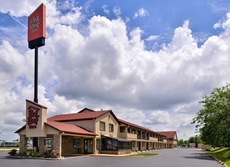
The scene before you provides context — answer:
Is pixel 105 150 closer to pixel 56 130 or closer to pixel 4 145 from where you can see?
pixel 56 130

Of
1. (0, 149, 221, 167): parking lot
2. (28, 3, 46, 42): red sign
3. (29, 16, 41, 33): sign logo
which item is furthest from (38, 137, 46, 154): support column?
(29, 16, 41, 33): sign logo

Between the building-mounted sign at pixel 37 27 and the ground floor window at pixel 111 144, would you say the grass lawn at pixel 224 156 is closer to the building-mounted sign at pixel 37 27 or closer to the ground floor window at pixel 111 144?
the ground floor window at pixel 111 144

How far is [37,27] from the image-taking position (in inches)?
1499

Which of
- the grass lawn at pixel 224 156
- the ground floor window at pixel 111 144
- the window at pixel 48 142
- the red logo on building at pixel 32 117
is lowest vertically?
the grass lawn at pixel 224 156

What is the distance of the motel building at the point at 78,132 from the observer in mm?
29859

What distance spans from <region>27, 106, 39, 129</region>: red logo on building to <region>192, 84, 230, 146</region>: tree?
21838 mm

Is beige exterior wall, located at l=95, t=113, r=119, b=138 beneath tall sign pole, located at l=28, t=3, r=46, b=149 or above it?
beneath

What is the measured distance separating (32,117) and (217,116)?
2268 centimetres

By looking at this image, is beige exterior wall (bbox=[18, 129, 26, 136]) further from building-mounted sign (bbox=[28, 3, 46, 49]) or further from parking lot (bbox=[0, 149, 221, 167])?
building-mounted sign (bbox=[28, 3, 46, 49])

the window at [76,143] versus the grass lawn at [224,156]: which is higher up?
the window at [76,143]

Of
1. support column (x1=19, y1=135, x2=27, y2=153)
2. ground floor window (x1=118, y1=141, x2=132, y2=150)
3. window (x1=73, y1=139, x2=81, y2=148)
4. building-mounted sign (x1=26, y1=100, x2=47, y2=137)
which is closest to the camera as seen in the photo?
building-mounted sign (x1=26, y1=100, x2=47, y2=137)

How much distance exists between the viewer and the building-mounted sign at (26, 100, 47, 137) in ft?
97.5

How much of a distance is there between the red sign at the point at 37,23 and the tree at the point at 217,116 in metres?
24.5

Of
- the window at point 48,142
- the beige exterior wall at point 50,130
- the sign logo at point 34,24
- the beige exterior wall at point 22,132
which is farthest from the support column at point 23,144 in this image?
the sign logo at point 34,24
